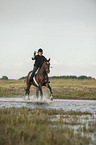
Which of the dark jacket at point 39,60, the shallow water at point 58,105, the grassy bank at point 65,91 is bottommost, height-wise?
the shallow water at point 58,105

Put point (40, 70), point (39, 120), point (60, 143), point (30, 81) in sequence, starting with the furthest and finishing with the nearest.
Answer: point (30, 81) < point (40, 70) < point (39, 120) < point (60, 143)

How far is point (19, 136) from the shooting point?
5703 mm

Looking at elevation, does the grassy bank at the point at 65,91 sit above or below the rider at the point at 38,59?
below

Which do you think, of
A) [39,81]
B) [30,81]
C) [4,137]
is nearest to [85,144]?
[4,137]

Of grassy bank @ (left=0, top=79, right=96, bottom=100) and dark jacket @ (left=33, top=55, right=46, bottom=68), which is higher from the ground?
dark jacket @ (left=33, top=55, right=46, bottom=68)

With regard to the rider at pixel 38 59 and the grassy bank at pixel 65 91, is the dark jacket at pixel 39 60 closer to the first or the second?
the rider at pixel 38 59

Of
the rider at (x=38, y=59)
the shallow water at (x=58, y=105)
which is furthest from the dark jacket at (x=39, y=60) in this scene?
the shallow water at (x=58, y=105)

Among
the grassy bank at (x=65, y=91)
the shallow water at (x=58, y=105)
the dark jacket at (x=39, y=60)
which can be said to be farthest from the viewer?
the grassy bank at (x=65, y=91)

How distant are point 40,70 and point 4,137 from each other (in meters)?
11.8

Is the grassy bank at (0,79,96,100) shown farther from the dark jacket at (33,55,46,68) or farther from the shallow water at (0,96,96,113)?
the shallow water at (0,96,96,113)

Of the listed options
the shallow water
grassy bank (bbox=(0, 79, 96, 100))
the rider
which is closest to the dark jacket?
the rider

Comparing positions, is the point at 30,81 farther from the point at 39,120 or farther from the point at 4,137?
the point at 4,137

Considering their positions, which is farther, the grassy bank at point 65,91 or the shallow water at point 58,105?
the grassy bank at point 65,91

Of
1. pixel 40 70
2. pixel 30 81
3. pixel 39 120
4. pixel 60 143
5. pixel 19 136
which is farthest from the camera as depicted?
pixel 30 81
